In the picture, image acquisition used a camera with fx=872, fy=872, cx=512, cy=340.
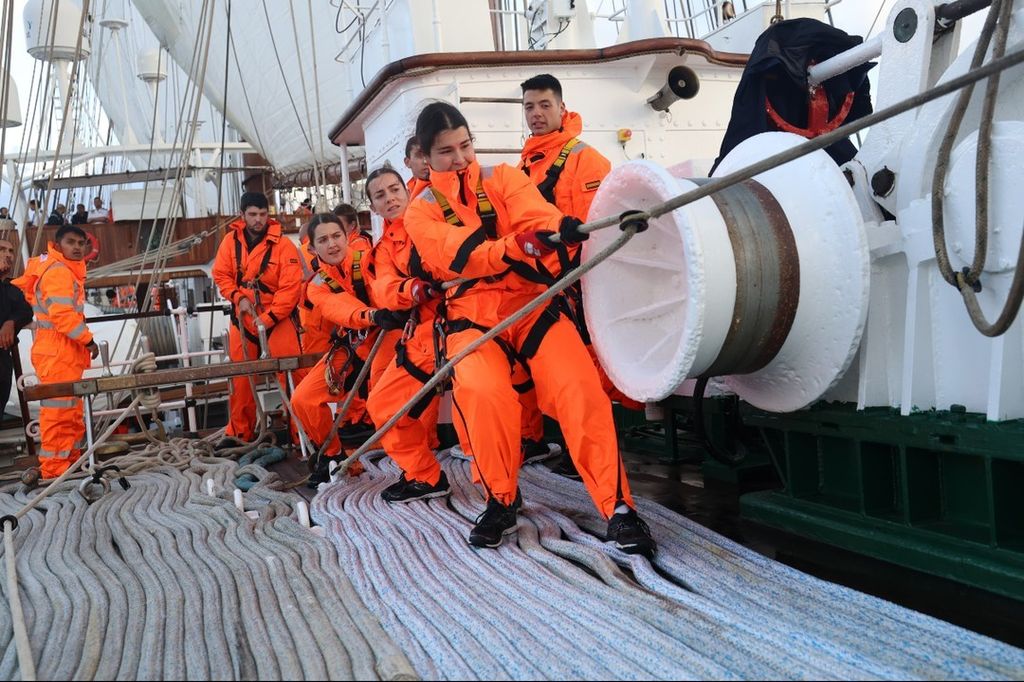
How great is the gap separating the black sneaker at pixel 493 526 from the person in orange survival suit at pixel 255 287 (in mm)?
3570

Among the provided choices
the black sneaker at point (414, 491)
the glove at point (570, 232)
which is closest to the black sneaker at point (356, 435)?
the black sneaker at point (414, 491)

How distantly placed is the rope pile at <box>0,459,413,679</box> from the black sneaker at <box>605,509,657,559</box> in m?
0.90

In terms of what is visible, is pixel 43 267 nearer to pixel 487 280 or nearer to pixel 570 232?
pixel 487 280

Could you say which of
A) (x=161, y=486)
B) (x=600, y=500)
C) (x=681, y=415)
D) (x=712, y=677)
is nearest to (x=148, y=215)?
(x=161, y=486)

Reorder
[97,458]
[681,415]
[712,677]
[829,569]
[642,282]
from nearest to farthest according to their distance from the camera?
[712,677] → [829,569] → [642,282] → [681,415] → [97,458]

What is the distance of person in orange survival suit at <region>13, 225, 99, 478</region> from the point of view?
239 inches

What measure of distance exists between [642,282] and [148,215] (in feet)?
54.7

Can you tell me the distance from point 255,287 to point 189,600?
405 cm

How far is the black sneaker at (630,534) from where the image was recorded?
294cm

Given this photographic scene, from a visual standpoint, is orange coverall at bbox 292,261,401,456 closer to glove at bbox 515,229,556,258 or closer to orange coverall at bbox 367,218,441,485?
orange coverall at bbox 367,218,441,485

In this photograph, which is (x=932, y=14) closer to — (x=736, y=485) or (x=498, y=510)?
(x=736, y=485)

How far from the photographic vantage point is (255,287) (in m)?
6.55

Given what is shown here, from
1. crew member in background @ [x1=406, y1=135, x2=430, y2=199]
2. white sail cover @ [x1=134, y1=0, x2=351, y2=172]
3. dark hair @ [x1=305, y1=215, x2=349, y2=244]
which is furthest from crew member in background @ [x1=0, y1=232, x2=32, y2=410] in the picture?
white sail cover @ [x1=134, y1=0, x2=351, y2=172]

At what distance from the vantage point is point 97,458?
6.37m
